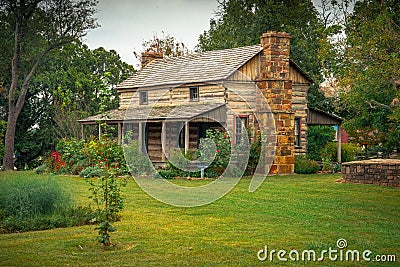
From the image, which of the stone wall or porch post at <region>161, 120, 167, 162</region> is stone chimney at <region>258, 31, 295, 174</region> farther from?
the stone wall

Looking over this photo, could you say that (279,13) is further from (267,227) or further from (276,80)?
(267,227)

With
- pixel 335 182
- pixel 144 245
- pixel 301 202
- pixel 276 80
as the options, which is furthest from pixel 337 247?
pixel 276 80

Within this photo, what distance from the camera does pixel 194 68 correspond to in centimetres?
3147

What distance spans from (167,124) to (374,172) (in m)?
11.3

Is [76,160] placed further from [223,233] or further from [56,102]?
[223,233]

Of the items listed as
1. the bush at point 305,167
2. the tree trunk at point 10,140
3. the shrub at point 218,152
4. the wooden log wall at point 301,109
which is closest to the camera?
the shrub at point 218,152

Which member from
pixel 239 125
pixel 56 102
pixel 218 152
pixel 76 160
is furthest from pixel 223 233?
pixel 56 102

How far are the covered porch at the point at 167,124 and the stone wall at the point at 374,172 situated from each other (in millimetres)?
7134

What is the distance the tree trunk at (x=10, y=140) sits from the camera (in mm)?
34250

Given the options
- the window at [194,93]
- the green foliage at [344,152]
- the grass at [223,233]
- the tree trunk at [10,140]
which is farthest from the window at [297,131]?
the tree trunk at [10,140]

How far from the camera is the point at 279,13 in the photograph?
40.8m

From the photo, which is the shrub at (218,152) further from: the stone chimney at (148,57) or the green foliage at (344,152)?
the stone chimney at (148,57)

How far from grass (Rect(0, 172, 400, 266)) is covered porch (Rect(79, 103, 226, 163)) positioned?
32.8 feet

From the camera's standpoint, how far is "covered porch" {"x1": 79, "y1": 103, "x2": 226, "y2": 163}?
92.4 ft
